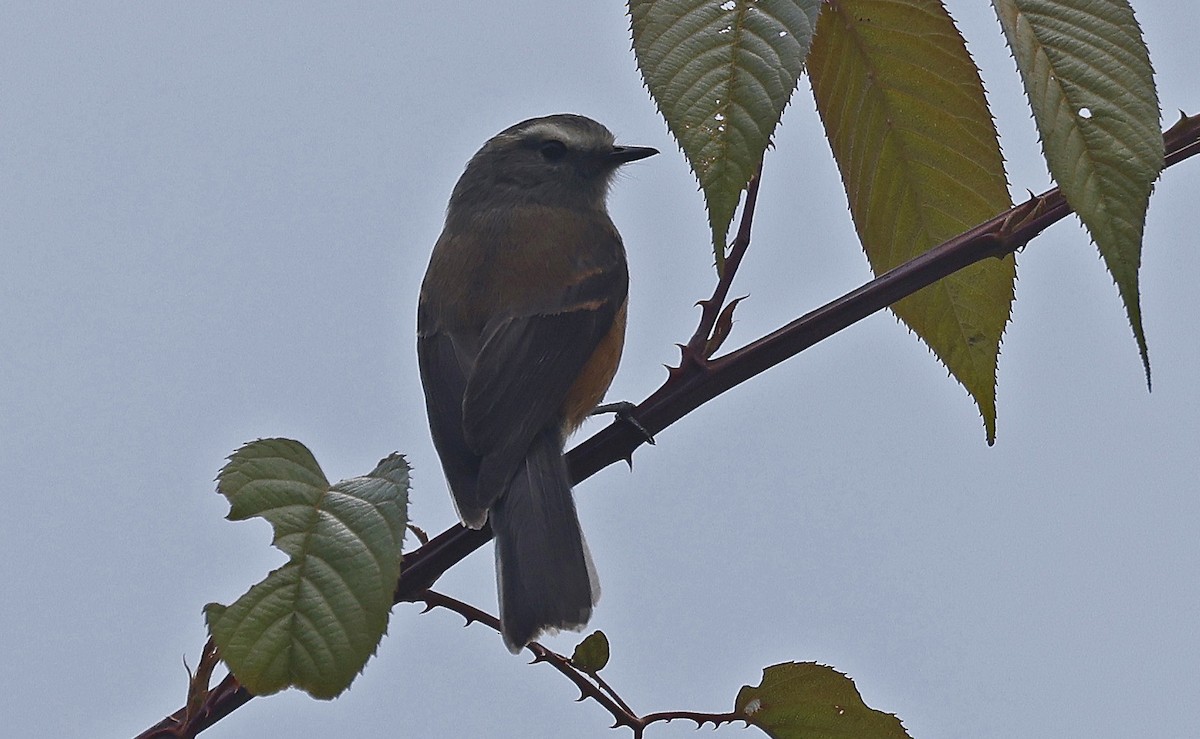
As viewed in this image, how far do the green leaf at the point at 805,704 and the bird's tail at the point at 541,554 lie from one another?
70 cm

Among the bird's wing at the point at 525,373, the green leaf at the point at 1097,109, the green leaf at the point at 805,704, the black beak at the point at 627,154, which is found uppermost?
the black beak at the point at 627,154

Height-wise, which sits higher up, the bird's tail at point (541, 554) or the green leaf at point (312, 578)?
the bird's tail at point (541, 554)

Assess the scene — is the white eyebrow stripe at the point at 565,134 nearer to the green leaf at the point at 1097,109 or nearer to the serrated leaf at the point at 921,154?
the serrated leaf at the point at 921,154

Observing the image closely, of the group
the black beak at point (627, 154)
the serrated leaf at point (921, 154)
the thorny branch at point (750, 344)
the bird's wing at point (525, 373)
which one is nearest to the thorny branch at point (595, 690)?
the thorny branch at point (750, 344)

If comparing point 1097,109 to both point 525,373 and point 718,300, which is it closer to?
point 718,300

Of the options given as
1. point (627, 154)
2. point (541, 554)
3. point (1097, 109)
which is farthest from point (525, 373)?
point (1097, 109)

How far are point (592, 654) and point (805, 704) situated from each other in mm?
300

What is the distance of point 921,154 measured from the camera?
1.73 metres

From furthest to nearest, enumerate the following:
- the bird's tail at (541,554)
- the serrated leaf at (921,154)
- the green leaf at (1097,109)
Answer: the bird's tail at (541,554) → the serrated leaf at (921,154) → the green leaf at (1097,109)

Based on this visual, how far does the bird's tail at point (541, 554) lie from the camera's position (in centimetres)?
252

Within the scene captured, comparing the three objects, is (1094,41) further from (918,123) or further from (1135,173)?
(918,123)

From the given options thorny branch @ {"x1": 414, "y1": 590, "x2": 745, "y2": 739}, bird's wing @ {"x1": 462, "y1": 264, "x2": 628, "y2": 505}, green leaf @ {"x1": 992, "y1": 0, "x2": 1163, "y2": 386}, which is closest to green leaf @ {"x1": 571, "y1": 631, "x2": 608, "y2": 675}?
thorny branch @ {"x1": 414, "y1": 590, "x2": 745, "y2": 739}

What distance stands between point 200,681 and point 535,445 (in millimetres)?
1532

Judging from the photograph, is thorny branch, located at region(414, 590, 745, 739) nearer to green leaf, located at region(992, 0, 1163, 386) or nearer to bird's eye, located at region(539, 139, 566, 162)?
green leaf, located at region(992, 0, 1163, 386)
